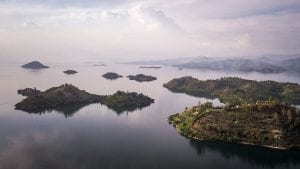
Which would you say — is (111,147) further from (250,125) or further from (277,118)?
(277,118)

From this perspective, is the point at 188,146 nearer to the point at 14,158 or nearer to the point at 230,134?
the point at 230,134

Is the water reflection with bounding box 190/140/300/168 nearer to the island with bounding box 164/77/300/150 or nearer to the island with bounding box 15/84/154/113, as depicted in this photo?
the island with bounding box 164/77/300/150

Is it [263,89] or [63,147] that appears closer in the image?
[63,147]

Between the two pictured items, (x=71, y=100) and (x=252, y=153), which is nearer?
(x=252, y=153)

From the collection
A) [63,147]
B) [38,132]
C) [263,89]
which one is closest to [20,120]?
[38,132]

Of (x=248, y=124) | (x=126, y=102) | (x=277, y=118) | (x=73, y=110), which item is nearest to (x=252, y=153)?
(x=248, y=124)
